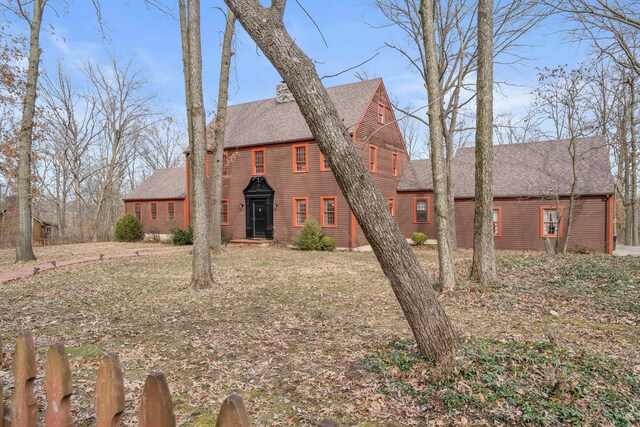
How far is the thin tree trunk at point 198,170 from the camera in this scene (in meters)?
8.29

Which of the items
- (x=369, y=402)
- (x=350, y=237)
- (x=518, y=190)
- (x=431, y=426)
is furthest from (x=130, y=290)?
(x=518, y=190)

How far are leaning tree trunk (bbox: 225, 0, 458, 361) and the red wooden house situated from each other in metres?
14.4

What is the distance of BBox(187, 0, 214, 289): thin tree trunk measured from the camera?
8289 millimetres

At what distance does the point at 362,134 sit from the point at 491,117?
1183 centimetres

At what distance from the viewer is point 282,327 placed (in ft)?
17.9

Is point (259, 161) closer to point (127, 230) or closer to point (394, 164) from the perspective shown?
point (394, 164)

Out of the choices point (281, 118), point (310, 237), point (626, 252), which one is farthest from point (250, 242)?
point (626, 252)

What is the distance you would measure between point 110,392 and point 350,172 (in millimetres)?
2412

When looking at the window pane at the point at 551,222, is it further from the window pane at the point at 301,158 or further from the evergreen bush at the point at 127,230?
the evergreen bush at the point at 127,230

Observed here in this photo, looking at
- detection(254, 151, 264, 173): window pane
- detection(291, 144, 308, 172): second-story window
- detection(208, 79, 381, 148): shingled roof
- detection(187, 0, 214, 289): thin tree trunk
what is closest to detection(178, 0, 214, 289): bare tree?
detection(187, 0, 214, 289): thin tree trunk

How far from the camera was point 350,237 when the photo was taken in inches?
747

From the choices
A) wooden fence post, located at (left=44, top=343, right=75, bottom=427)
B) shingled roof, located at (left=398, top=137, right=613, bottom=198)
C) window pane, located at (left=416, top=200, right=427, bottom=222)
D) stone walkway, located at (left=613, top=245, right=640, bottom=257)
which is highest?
shingled roof, located at (left=398, top=137, right=613, bottom=198)

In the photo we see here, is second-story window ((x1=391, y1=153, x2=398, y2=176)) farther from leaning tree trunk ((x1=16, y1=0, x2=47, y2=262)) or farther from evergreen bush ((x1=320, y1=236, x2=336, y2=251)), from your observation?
leaning tree trunk ((x1=16, y1=0, x2=47, y2=262))

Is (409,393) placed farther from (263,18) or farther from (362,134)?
(362,134)
